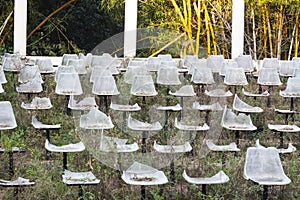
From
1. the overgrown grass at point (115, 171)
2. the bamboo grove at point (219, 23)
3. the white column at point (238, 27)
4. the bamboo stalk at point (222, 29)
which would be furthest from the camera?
the bamboo stalk at point (222, 29)

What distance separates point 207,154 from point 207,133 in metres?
0.48

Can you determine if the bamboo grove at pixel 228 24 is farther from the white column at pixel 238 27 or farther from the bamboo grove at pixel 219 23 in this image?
the white column at pixel 238 27

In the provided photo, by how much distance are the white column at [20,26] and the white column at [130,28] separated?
55.5 inches

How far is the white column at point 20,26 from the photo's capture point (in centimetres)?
876

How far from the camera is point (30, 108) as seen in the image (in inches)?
223

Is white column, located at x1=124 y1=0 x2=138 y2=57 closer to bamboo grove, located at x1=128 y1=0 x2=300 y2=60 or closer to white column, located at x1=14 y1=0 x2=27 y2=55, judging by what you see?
bamboo grove, located at x1=128 y1=0 x2=300 y2=60

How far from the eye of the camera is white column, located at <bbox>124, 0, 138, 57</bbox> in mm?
9039

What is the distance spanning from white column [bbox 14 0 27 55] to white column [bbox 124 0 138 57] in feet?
4.63


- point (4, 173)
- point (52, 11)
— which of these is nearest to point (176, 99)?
point (4, 173)

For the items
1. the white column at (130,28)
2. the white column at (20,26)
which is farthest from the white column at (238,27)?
the white column at (20,26)

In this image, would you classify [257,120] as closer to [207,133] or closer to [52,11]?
[207,133]

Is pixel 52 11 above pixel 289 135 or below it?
above

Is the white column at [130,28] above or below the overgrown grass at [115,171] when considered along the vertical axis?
above

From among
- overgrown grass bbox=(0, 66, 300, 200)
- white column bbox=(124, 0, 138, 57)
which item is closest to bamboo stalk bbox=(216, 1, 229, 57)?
white column bbox=(124, 0, 138, 57)
